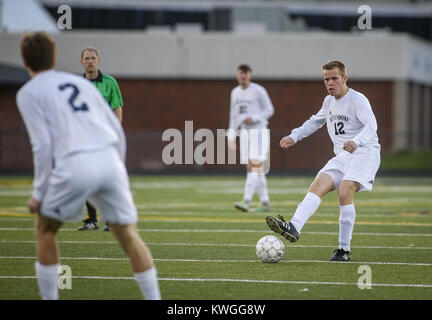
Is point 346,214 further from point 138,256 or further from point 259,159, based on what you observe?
point 259,159

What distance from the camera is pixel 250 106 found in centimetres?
1600

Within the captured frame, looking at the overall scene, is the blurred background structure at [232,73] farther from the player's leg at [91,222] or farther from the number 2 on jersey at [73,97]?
the number 2 on jersey at [73,97]

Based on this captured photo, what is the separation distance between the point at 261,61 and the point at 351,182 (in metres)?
24.4

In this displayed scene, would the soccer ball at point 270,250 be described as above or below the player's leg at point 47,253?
below

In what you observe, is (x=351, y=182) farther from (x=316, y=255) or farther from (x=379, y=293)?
(x=379, y=293)

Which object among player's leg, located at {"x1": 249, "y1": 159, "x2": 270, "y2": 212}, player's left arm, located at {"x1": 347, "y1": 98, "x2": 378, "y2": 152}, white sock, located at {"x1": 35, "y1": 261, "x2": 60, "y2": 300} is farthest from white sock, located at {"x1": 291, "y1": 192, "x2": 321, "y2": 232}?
player's leg, located at {"x1": 249, "y1": 159, "x2": 270, "y2": 212}

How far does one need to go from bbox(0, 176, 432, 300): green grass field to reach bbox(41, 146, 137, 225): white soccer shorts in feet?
4.97

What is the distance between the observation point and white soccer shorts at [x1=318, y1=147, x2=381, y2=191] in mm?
9203

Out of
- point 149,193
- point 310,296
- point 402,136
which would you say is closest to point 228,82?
point 402,136

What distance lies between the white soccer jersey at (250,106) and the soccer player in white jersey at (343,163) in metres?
6.38

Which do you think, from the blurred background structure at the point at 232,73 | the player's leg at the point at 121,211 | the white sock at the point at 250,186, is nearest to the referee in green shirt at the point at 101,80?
the white sock at the point at 250,186

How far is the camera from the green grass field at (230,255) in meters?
7.50

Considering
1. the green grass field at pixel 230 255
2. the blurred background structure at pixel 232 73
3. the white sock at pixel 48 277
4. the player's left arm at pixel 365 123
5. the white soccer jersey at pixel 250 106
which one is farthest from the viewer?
the blurred background structure at pixel 232 73

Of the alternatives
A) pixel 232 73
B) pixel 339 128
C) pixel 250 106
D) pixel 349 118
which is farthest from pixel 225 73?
pixel 349 118
